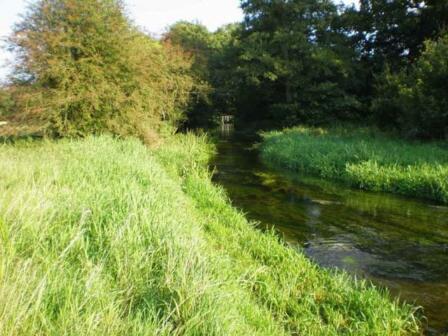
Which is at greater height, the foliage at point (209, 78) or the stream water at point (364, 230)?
the foliage at point (209, 78)

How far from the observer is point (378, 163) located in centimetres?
1485

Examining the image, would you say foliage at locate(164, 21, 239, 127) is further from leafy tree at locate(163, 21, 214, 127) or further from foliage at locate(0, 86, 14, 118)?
foliage at locate(0, 86, 14, 118)

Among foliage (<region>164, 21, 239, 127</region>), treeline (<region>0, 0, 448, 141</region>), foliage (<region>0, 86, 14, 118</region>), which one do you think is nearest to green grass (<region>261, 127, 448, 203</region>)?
treeline (<region>0, 0, 448, 141</region>)

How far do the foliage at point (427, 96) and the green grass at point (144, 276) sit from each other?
1336 cm

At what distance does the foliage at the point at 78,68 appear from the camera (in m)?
15.5

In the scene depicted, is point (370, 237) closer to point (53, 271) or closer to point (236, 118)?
point (53, 271)

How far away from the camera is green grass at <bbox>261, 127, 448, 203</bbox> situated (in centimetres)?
1245

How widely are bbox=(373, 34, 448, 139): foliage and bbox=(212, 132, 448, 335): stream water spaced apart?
6.73m

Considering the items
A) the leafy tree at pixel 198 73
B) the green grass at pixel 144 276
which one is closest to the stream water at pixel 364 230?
the green grass at pixel 144 276

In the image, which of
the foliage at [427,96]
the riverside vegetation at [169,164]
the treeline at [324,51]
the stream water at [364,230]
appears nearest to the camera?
the riverside vegetation at [169,164]

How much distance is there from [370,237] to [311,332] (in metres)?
4.48

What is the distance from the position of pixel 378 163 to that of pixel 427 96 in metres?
5.29

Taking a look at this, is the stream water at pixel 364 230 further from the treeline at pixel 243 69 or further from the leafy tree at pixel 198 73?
the leafy tree at pixel 198 73

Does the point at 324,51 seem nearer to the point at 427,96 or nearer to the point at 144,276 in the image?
the point at 427,96
